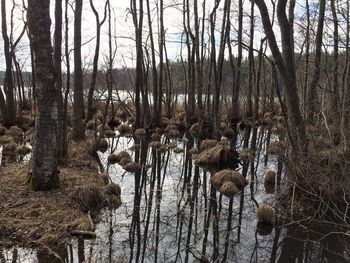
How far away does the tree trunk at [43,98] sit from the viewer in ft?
26.4

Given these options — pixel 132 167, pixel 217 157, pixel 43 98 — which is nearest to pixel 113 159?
pixel 132 167

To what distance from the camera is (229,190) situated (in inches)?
392

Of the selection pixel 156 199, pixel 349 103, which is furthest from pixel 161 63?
pixel 156 199

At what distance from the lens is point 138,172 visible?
12281mm

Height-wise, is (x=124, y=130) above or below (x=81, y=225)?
above

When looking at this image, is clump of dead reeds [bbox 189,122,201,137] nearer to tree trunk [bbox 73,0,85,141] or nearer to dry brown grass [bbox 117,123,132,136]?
dry brown grass [bbox 117,123,132,136]

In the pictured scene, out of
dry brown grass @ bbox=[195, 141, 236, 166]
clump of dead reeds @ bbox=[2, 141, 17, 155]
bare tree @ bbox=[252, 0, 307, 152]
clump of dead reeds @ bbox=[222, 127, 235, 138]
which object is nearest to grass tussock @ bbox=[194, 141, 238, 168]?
dry brown grass @ bbox=[195, 141, 236, 166]

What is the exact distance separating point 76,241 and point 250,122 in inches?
768

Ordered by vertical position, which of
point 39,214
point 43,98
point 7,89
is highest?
point 7,89

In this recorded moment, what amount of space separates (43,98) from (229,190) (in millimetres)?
4668

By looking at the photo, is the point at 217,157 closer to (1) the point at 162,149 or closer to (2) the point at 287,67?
(1) the point at 162,149

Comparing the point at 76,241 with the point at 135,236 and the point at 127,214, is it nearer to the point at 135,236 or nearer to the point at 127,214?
the point at 135,236

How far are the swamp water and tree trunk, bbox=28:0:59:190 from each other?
1449 mm

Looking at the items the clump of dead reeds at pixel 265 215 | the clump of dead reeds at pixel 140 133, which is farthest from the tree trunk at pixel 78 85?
the clump of dead reeds at pixel 265 215
